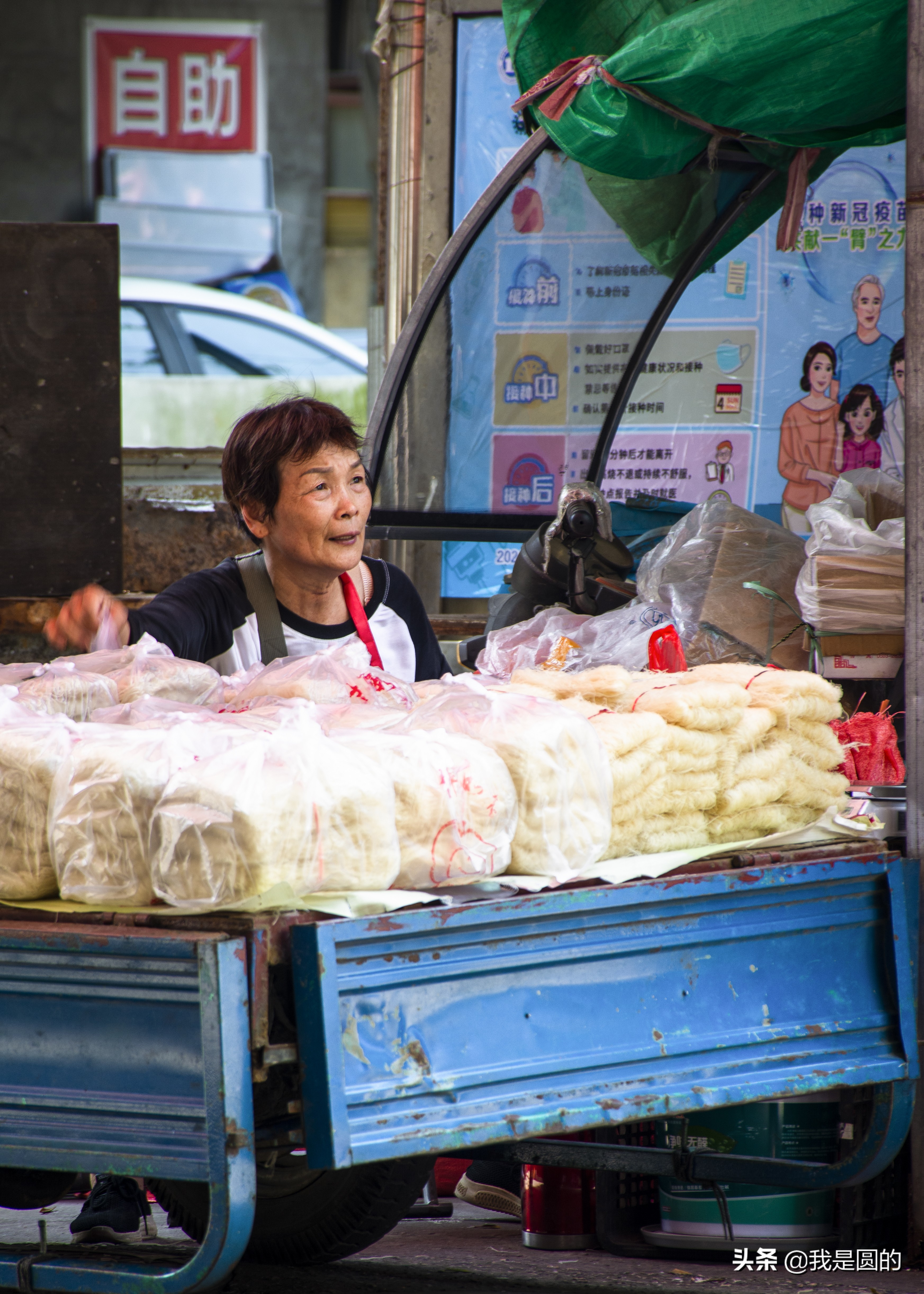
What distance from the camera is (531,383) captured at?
5.35m

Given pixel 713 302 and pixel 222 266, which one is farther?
pixel 222 266


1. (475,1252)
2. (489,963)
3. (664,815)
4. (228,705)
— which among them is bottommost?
(475,1252)

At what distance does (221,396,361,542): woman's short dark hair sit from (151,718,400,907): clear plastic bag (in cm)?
126

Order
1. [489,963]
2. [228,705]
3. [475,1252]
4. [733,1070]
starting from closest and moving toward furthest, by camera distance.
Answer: [489,963]
[733,1070]
[228,705]
[475,1252]

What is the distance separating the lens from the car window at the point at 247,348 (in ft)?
30.0

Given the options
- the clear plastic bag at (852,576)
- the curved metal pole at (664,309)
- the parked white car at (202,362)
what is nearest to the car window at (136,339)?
the parked white car at (202,362)

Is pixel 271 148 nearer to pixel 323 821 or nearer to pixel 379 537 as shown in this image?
pixel 379 537

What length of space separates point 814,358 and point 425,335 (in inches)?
65.8

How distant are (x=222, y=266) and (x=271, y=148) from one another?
1.70 m

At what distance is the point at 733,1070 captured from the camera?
255 cm

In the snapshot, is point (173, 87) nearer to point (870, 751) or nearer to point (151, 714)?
point (870, 751)

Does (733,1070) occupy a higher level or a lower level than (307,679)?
lower

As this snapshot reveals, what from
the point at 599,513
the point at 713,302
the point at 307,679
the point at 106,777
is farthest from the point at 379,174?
the point at 106,777

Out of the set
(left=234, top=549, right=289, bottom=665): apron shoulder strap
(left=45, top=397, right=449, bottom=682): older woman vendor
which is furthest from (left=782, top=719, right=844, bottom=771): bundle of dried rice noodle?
(left=234, top=549, right=289, bottom=665): apron shoulder strap
